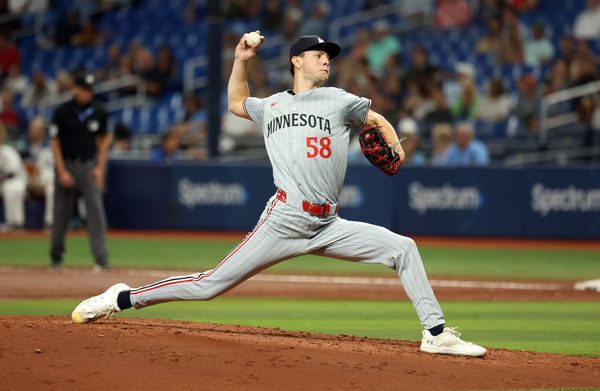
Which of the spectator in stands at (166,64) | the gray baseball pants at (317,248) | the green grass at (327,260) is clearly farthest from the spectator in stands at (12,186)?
the gray baseball pants at (317,248)

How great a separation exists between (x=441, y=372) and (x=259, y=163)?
12.2 meters

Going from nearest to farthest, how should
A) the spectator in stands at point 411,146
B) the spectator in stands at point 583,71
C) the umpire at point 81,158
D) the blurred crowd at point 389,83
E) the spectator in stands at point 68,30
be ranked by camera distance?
the umpire at point 81,158 → the spectator in stands at point 411,146 → the blurred crowd at point 389,83 → the spectator in stands at point 583,71 → the spectator in stands at point 68,30

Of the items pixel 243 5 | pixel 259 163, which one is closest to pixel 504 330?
pixel 259 163

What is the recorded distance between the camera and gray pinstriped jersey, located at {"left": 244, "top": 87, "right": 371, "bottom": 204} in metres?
5.87

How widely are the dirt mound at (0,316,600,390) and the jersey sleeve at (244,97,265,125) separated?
4.83ft

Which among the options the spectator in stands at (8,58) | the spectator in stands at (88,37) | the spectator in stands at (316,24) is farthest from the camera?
the spectator in stands at (88,37)

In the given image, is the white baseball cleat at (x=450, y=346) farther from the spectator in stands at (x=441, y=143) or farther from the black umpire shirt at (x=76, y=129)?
the spectator in stands at (x=441, y=143)

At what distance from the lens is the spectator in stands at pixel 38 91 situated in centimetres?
2141

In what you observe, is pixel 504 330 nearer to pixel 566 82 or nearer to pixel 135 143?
pixel 566 82

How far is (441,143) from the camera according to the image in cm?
1583

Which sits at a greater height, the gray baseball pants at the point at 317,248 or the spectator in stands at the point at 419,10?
the spectator in stands at the point at 419,10

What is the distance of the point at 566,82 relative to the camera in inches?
685

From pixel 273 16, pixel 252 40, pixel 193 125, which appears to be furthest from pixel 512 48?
pixel 252 40

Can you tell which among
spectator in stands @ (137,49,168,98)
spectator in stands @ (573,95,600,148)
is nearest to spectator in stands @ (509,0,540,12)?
spectator in stands @ (573,95,600,148)
